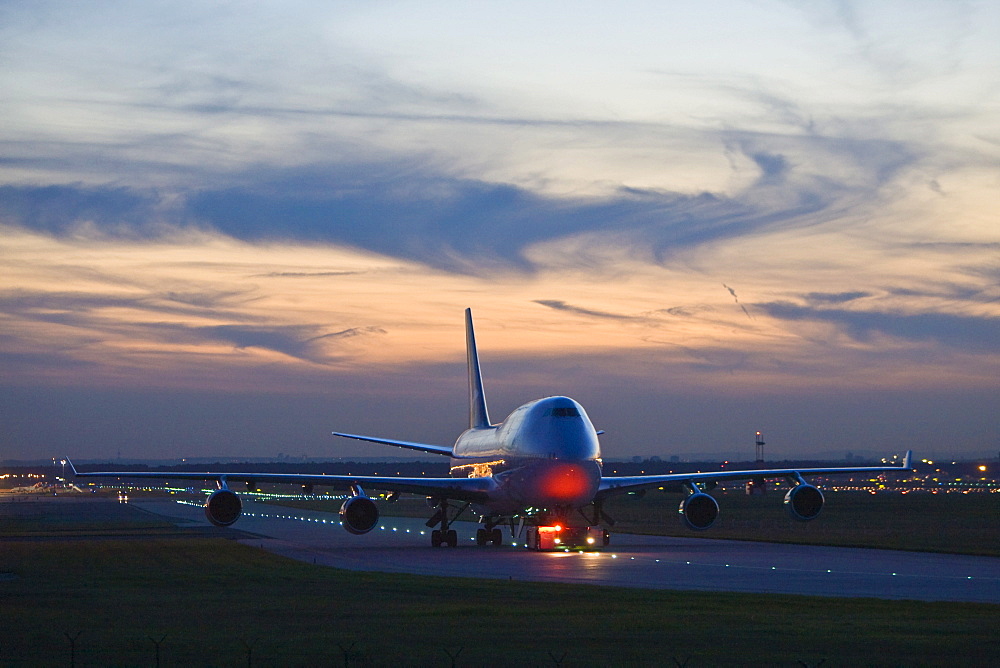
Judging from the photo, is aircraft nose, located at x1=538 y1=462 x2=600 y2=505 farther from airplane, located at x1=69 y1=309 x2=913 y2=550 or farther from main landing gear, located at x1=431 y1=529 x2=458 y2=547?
main landing gear, located at x1=431 y1=529 x2=458 y2=547

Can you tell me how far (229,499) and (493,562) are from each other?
1144 centimetres

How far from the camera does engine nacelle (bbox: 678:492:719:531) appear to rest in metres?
45.2

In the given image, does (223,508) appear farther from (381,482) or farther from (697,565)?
(697,565)

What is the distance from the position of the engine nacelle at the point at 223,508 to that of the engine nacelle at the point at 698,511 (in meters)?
15.5

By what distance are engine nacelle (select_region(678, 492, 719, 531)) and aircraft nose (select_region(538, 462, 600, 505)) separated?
406 cm

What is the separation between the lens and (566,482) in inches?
1678

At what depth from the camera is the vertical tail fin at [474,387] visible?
6372 cm

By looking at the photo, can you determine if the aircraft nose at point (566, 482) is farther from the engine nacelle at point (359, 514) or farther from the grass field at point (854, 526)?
the grass field at point (854, 526)

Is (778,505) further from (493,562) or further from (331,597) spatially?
(331,597)

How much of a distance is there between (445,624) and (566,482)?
67.3 ft

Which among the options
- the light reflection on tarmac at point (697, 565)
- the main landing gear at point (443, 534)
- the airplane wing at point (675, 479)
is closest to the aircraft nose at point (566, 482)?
the light reflection on tarmac at point (697, 565)

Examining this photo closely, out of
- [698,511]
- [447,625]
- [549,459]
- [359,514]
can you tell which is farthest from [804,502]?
[447,625]

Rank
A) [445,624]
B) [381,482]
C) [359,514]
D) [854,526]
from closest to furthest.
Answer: [445,624], [359,514], [381,482], [854,526]

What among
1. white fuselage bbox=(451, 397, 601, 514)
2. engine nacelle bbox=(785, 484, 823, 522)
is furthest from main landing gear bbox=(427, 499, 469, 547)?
engine nacelle bbox=(785, 484, 823, 522)
